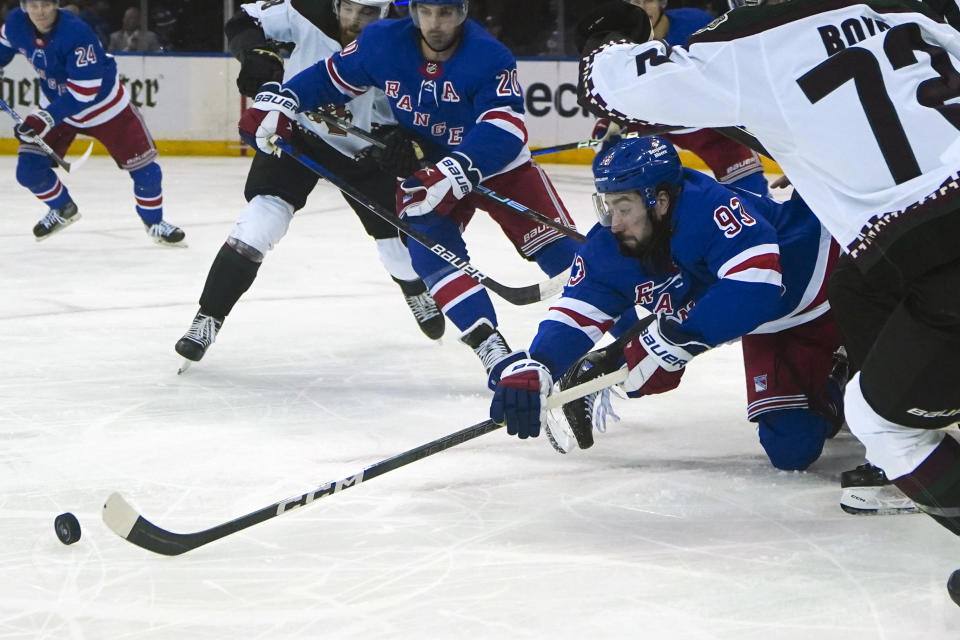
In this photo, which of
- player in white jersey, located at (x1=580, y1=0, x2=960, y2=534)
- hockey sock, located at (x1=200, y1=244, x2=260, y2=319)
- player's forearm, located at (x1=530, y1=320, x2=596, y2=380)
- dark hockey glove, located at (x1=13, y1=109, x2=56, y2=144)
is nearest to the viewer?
player in white jersey, located at (x1=580, y1=0, x2=960, y2=534)

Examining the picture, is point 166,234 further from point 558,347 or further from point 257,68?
point 558,347

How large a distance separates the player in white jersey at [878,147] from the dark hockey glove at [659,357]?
419 mm

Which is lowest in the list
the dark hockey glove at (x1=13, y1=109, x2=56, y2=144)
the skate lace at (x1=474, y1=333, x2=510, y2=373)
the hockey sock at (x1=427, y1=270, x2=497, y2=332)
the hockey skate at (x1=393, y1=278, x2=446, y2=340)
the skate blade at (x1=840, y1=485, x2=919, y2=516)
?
the dark hockey glove at (x1=13, y1=109, x2=56, y2=144)

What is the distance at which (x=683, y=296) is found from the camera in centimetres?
243

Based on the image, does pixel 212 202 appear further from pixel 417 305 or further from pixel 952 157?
pixel 952 157

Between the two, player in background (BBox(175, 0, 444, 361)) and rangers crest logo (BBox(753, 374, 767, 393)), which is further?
player in background (BBox(175, 0, 444, 361))

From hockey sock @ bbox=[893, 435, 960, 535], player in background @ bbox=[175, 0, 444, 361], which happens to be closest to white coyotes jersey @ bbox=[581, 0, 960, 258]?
hockey sock @ bbox=[893, 435, 960, 535]

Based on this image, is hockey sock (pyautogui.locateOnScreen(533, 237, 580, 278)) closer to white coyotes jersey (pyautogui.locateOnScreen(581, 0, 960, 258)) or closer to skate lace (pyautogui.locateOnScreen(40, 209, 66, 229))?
white coyotes jersey (pyautogui.locateOnScreen(581, 0, 960, 258))

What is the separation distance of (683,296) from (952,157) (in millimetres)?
812

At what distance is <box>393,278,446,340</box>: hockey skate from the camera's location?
3.65 m

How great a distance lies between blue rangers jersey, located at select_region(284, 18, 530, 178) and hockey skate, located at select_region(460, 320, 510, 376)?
1.15ft

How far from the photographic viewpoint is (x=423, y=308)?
3668mm

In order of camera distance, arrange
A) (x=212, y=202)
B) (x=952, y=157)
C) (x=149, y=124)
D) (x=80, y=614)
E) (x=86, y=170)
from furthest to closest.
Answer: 1. (x=149, y=124)
2. (x=86, y=170)
3. (x=212, y=202)
4. (x=80, y=614)
5. (x=952, y=157)

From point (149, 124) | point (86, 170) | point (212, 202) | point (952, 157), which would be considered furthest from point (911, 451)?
point (149, 124)
